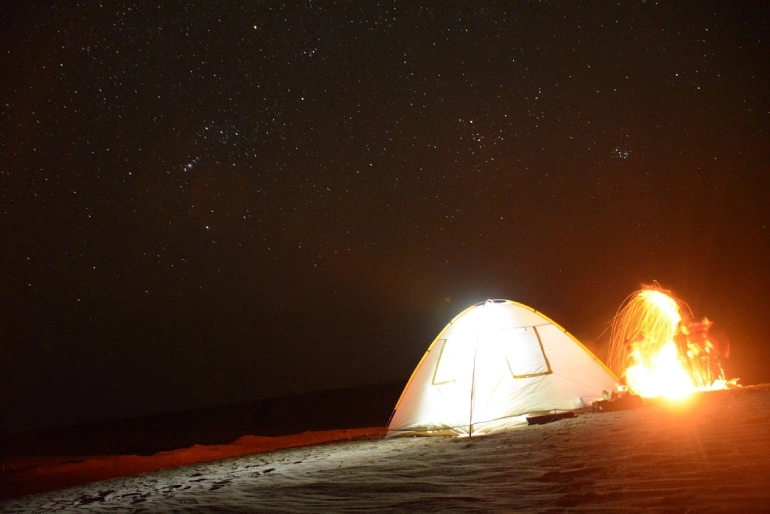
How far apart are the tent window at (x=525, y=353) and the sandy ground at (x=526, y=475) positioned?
1133mm

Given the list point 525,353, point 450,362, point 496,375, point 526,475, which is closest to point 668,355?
point 525,353

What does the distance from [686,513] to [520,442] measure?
3.69 m

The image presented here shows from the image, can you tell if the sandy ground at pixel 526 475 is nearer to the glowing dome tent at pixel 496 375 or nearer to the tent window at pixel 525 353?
the glowing dome tent at pixel 496 375

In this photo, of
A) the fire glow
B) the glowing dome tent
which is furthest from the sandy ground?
the fire glow

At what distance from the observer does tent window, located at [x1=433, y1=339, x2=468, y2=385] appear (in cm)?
959

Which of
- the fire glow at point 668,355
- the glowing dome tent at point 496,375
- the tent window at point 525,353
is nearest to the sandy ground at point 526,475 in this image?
the glowing dome tent at point 496,375

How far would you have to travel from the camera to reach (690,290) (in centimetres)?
3544

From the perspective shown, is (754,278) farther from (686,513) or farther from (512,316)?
(686,513)

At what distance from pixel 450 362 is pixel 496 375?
0.80 metres

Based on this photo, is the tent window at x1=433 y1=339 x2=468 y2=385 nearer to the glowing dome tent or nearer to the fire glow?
the glowing dome tent

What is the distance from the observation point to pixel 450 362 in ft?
31.9

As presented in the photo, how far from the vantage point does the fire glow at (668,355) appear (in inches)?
368

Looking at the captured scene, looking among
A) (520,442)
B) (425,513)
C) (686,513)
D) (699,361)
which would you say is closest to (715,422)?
(520,442)

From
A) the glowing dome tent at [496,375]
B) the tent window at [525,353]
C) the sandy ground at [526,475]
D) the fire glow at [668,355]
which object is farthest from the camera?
the tent window at [525,353]
